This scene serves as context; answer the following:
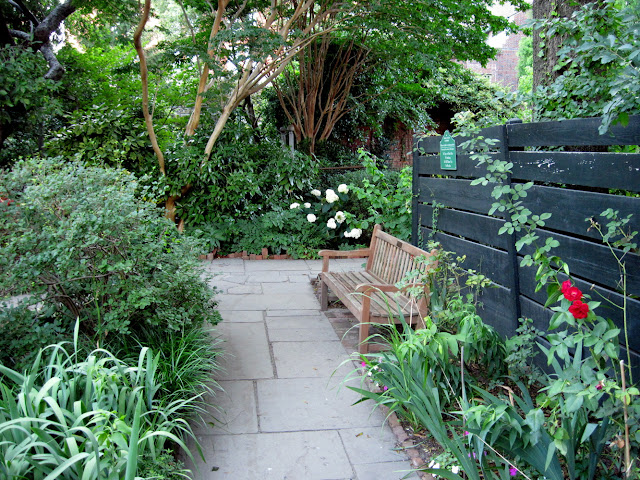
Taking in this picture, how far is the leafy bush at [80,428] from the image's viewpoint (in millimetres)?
2037

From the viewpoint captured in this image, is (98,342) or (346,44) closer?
(98,342)

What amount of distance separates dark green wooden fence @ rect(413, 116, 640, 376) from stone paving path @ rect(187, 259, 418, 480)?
1271 millimetres

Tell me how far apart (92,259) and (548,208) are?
2874 mm

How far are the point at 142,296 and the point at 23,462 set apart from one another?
1.34 metres

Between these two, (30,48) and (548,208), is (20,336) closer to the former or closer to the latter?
(548,208)

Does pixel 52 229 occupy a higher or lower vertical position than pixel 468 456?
higher

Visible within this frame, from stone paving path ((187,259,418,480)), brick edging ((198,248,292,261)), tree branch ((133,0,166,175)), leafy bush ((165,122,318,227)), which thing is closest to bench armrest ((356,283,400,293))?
stone paving path ((187,259,418,480))

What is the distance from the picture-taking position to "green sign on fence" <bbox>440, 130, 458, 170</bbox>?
4.46 meters

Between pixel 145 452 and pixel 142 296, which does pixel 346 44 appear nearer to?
pixel 142 296

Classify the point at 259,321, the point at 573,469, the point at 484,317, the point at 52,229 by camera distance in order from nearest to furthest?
1. the point at 573,469
2. the point at 52,229
3. the point at 484,317
4. the point at 259,321

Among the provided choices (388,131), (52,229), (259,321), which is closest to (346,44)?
(388,131)

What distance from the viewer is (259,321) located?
16.8 ft

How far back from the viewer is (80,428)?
6.90 ft

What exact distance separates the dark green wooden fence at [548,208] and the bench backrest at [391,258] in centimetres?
42
